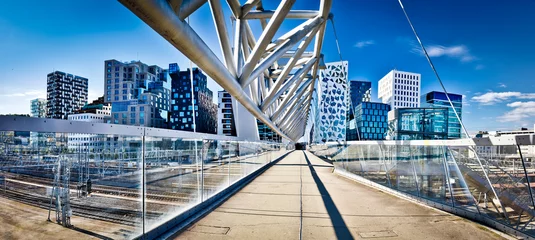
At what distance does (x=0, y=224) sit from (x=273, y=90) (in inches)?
338

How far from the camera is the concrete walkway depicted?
4.24 m

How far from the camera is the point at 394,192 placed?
7.74 meters

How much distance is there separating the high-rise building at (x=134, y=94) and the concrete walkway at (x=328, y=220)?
6040cm

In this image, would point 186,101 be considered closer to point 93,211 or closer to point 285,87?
point 285,87

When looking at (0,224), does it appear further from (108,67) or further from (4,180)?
(108,67)

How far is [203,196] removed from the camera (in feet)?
19.4

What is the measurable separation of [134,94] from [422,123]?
6941cm

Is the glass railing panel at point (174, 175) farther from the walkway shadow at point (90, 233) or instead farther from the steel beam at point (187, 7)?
the steel beam at point (187, 7)

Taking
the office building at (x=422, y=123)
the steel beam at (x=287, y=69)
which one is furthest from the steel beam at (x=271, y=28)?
the office building at (x=422, y=123)

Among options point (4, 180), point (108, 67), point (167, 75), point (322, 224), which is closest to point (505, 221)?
point (322, 224)

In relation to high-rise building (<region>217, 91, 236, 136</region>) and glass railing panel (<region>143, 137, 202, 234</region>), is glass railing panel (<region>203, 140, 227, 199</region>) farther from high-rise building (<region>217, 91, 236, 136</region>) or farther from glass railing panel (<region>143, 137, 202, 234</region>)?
high-rise building (<region>217, 91, 236, 136</region>)

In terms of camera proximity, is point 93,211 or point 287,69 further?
point 287,69

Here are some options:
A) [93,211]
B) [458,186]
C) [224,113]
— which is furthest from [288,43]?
[224,113]

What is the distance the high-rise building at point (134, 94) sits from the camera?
61312mm
